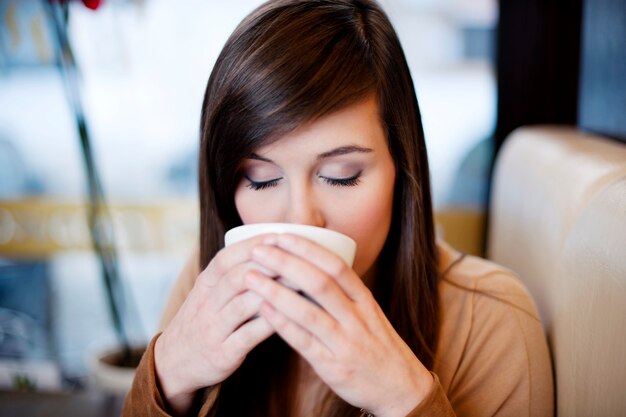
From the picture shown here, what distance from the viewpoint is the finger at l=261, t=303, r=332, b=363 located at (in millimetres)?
900

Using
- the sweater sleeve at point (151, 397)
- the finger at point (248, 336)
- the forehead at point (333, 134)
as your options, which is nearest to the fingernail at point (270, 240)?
the finger at point (248, 336)

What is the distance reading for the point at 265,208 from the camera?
114 cm

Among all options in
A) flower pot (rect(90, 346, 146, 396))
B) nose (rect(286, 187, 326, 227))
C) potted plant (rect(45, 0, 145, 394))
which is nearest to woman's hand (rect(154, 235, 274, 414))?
nose (rect(286, 187, 326, 227))

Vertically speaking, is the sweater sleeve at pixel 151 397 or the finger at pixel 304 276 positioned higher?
the finger at pixel 304 276

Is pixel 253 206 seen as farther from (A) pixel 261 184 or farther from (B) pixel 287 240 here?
(B) pixel 287 240

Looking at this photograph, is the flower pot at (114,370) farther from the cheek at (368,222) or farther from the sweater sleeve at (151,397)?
the cheek at (368,222)

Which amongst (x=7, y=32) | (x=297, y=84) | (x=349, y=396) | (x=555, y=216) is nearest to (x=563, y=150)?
(x=555, y=216)

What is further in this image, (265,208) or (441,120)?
(441,120)

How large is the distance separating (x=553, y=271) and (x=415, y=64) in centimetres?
166

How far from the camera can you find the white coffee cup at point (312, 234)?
2.99 feet

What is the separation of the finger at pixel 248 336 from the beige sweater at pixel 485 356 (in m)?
0.19

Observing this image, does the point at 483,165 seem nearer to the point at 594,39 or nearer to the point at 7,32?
the point at 594,39

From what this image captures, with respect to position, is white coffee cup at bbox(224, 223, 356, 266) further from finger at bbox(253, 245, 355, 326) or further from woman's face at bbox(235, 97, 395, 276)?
woman's face at bbox(235, 97, 395, 276)

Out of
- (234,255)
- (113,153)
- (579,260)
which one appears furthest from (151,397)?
(113,153)
